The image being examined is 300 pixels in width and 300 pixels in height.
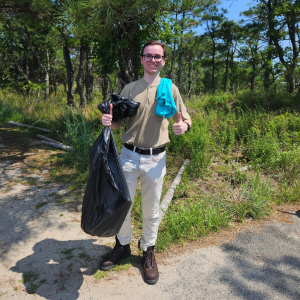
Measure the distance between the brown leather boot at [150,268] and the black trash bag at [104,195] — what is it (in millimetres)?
547

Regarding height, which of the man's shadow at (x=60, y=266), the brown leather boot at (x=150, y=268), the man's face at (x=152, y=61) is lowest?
the man's shadow at (x=60, y=266)

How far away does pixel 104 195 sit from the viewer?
1971 mm

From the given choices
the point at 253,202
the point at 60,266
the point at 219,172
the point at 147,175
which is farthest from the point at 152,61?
the point at 219,172

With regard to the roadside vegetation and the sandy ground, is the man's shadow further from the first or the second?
the roadside vegetation

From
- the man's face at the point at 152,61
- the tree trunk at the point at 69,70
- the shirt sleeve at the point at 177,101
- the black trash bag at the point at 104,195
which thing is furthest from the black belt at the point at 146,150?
the tree trunk at the point at 69,70

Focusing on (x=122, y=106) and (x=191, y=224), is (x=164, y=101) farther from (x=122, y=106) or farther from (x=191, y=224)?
(x=191, y=224)

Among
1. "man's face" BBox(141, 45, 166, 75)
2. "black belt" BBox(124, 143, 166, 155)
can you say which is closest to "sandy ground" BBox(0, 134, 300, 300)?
"black belt" BBox(124, 143, 166, 155)

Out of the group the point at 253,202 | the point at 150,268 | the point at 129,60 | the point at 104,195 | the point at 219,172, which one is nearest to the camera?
the point at 104,195

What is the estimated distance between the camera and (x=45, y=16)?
18.4ft

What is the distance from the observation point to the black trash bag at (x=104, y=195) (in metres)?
1.94

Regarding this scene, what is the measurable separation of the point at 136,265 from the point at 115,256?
24 centimetres

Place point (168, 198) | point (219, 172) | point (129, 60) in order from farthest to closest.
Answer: point (129, 60) → point (219, 172) → point (168, 198)

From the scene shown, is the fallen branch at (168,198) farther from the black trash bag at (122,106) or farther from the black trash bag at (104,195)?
the black trash bag at (122,106)

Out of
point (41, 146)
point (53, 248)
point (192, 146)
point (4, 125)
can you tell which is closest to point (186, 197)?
point (192, 146)
